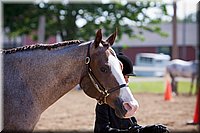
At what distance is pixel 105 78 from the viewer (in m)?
3.12

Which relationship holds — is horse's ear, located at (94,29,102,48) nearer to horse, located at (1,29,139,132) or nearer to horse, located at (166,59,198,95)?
horse, located at (1,29,139,132)

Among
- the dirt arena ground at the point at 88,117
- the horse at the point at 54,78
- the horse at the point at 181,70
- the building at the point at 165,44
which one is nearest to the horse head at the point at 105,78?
the horse at the point at 54,78

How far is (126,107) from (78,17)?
19.4 m

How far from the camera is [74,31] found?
22.2m

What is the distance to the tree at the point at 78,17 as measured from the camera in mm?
21266

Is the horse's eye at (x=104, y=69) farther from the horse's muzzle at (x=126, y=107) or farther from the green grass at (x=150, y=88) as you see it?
the green grass at (x=150, y=88)

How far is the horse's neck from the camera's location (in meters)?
3.08

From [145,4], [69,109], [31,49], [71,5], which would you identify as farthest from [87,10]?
[31,49]

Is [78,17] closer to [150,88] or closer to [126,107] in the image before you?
[150,88]

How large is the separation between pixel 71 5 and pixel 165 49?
2120 cm

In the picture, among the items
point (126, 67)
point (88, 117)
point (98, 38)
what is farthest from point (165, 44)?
point (98, 38)

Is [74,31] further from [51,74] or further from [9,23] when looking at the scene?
[51,74]

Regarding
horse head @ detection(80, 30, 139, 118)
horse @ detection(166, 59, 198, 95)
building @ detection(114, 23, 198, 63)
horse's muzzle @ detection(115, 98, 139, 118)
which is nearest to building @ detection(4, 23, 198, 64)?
building @ detection(114, 23, 198, 63)

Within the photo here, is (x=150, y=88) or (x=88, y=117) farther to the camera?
(x=150, y=88)
